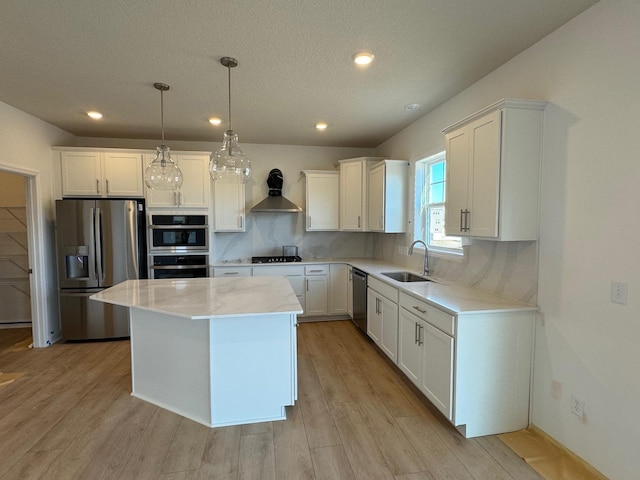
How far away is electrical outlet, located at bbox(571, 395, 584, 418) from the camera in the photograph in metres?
1.91

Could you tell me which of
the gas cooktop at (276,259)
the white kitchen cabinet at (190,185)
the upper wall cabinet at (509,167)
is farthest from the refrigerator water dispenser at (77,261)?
the upper wall cabinet at (509,167)

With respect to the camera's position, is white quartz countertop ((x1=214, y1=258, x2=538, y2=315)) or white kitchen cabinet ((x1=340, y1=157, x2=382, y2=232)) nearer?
white quartz countertop ((x1=214, y1=258, x2=538, y2=315))

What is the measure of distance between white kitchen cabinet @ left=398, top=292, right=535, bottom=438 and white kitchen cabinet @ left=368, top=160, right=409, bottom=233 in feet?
6.47

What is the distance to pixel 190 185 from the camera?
430 centimetres

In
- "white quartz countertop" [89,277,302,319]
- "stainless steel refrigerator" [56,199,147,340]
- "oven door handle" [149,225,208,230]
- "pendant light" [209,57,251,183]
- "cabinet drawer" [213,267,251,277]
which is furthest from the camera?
"cabinet drawer" [213,267,251,277]

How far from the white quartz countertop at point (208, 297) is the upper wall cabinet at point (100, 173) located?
5.58 ft

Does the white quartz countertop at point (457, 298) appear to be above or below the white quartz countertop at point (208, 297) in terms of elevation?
above

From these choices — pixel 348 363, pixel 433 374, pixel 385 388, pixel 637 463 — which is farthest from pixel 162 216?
pixel 637 463

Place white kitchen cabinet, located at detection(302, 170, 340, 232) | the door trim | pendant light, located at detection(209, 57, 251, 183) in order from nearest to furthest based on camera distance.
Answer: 1. pendant light, located at detection(209, 57, 251, 183)
2. the door trim
3. white kitchen cabinet, located at detection(302, 170, 340, 232)

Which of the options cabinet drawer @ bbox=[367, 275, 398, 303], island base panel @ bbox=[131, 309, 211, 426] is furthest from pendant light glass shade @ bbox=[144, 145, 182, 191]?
cabinet drawer @ bbox=[367, 275, 398, 303]

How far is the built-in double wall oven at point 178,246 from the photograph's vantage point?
4.15 metres

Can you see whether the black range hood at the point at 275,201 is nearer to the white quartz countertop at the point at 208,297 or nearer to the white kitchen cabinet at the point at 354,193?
the white kitchen cabinet at the point at 354,193

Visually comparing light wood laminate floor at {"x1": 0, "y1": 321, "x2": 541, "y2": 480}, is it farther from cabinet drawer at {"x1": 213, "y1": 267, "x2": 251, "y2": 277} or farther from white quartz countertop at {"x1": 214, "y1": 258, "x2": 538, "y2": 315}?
cabinet drawer at {"x1": 213, "y1": 267, "x2": 251, "y2": 277}

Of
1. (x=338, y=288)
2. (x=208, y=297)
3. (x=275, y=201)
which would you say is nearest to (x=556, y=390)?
(x=208, y=297)
